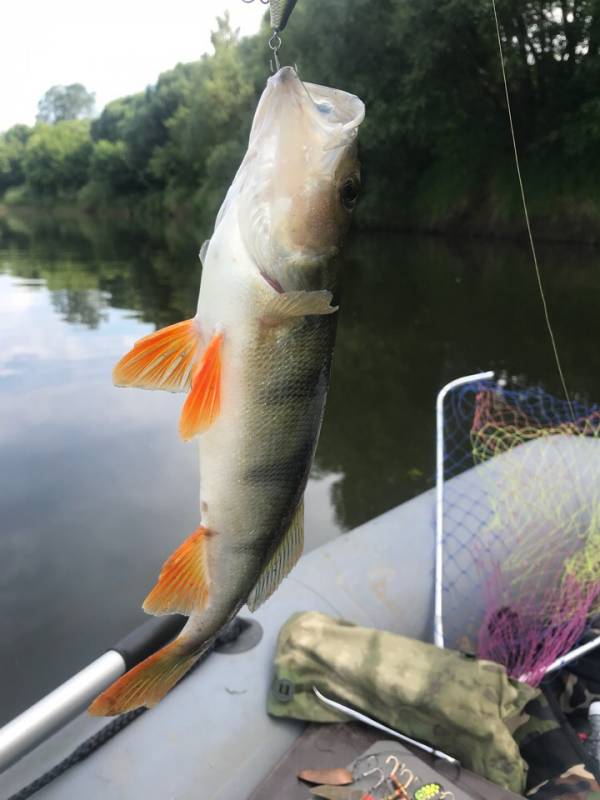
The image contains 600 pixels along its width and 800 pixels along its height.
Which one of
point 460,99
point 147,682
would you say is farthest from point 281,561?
point 460,99

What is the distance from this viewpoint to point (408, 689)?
2018 millimetres

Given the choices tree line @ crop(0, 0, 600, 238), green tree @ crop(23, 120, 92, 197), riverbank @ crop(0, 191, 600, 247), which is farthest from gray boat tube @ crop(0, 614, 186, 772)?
green tree @ crop(23, 120, 92, 197)

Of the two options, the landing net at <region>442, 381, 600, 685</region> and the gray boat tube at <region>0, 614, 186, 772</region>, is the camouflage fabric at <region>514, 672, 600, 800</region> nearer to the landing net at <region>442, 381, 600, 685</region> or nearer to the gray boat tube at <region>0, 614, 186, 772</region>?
the landing net at <region>442, 381, 600, 685</region>

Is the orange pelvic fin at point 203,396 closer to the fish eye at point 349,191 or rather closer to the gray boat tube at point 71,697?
the fish eye at point 349,191

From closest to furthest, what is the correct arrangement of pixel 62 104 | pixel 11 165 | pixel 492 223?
pixel 492 223, pixel 11 165, pixel 62 104

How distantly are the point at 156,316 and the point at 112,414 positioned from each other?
4.32m

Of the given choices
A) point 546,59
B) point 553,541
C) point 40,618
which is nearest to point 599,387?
point 553,541

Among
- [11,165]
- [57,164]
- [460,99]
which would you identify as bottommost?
[460,99]

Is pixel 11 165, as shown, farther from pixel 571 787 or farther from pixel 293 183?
pixel 571 787

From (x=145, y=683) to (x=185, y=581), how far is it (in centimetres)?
19

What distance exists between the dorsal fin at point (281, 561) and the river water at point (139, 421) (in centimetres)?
258

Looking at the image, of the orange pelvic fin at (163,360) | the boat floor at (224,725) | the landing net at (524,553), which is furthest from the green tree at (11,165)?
the orange pelvic fin at (163,360)

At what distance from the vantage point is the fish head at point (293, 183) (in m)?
1.11

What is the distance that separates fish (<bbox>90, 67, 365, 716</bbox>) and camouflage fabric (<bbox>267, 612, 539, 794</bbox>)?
41.6 inches
